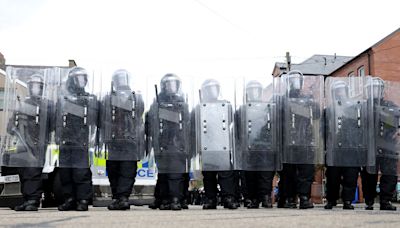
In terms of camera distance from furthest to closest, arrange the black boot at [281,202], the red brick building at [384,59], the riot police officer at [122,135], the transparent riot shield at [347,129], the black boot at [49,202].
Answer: the red brick building at [384,59] < the black boot at [49,202] < the black boot at [281,202] < the transparent riot shield at [347,129] < the riot police officer at [122,135]

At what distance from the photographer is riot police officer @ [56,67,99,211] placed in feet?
26.3

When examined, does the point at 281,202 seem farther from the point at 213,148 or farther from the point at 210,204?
the point at 213,148

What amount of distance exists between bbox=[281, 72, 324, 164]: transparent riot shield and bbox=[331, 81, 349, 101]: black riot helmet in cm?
22

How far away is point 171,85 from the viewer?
8.53 metres

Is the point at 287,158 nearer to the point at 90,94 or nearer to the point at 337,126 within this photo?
the point at 337,126

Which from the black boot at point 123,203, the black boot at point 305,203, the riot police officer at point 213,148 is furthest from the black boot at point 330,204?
the black boot at point 123,203

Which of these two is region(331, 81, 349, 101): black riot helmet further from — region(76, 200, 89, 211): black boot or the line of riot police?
region(76, 200, 89, 211): black boot

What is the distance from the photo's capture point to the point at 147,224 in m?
5.05

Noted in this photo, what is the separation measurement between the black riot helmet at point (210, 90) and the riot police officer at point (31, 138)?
2.40 m

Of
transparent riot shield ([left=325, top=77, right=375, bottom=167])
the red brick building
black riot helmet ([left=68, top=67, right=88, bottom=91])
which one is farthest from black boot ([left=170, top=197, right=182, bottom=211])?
the red brick building

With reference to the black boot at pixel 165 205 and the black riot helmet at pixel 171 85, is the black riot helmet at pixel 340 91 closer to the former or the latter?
the black riot helmet at pixel 171 85

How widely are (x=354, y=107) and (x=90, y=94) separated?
4147 mm

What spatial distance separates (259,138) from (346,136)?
1.40 meters

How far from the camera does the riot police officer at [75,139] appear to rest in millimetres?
8016
